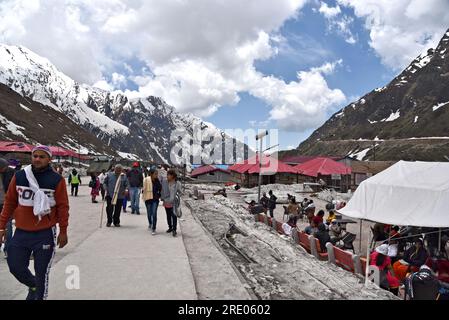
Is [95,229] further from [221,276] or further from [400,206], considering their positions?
[400,206]

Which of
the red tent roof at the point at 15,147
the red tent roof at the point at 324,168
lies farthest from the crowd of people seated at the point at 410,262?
the red tent roof at the point at 324,168

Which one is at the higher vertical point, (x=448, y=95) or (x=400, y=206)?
(x=448, y=95)

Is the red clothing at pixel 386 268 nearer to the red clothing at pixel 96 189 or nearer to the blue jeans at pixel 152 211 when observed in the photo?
the blue jeans at pixel 152 211

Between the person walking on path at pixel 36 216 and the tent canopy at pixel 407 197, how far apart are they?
7.09m

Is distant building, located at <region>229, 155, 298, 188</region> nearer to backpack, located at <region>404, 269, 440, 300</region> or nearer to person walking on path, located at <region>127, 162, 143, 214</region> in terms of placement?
person walking on path, located at <region>127, 162, 143, 214</region>

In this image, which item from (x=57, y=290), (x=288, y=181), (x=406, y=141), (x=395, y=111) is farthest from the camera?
(x=395, y=111)

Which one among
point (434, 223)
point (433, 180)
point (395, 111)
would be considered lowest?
point (434, 223)

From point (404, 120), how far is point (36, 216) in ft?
476

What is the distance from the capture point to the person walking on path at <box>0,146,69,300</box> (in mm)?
A: 3820

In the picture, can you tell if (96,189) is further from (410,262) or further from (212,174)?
(212,174)

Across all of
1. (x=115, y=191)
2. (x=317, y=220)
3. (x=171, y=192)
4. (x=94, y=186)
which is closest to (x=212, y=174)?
(x=94, y=186)
